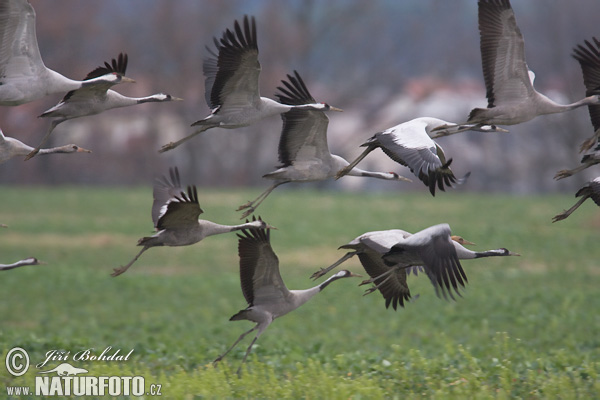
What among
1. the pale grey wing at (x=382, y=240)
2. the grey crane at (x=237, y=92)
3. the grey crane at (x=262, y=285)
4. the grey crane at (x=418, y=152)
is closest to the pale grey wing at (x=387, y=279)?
the grey crane at (x=262, y=285)

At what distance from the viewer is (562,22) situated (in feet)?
125

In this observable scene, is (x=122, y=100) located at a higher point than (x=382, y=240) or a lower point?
higher

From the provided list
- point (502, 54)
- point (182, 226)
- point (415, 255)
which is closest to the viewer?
point (415, 255)

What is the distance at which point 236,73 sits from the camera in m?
6.69

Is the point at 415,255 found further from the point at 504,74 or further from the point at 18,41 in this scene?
the point at 18,41

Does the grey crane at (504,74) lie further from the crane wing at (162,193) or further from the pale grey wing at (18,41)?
the pale grey wing at (18,41)

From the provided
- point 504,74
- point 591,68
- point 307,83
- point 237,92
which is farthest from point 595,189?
point 307,83

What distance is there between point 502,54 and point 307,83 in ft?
109

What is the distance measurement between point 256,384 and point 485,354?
329cm

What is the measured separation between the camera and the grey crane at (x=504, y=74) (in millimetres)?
6547

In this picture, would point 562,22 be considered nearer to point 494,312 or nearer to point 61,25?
point 61,25

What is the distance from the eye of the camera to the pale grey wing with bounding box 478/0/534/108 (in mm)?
6535

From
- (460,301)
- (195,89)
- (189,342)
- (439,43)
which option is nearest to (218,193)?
(195,89)

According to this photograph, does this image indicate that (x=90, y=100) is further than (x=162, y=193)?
No
